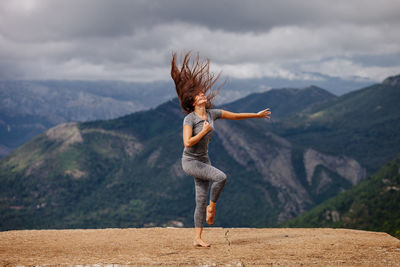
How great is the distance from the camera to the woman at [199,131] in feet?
35.3

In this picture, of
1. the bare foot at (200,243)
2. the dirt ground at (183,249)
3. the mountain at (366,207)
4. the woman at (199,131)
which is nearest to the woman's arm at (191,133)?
the woman at (199,131)

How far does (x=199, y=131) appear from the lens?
1084 centimetres

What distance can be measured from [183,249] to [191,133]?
3850mm

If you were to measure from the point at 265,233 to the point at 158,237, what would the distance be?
467 centimetres

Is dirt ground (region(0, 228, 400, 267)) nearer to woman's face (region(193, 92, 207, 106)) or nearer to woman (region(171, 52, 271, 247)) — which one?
woman (region(171, 52, 271, 247))

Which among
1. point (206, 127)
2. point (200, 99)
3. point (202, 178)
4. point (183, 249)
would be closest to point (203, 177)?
point (202, 178)

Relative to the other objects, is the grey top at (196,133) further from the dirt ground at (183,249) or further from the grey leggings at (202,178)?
the dirt ground at (183,249)

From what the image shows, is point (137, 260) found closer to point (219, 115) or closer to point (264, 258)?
point (264, 258)

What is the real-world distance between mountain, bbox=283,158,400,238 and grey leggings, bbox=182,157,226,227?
114m

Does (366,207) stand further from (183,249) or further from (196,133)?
(196,133)

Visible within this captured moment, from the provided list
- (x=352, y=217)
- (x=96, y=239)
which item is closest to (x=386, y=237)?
(x=96, y=239)

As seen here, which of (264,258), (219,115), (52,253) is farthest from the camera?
(219,115)

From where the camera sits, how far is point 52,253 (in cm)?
1113

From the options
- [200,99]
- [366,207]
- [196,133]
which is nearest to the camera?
[196,133]
